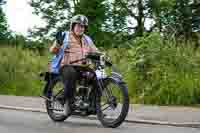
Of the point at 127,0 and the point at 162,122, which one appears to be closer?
the point at 162,122

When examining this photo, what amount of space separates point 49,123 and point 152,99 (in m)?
4.51

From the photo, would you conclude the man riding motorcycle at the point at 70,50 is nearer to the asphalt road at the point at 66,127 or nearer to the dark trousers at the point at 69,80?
the dark trousers at the point at 69,80

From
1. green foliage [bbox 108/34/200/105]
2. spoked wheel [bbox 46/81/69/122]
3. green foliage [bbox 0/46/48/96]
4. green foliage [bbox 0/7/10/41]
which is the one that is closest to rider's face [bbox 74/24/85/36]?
spoked wheel [bbox 46/81/69/122]

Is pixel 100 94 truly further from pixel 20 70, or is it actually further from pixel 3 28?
pixel 3 28

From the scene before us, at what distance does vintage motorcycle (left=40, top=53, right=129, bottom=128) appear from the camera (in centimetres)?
953

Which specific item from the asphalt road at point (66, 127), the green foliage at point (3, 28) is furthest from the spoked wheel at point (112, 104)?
the green foliage at point (3, 28)

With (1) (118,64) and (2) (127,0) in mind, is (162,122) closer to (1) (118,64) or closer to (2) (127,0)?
(1) (118,64)

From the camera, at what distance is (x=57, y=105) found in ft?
35.2

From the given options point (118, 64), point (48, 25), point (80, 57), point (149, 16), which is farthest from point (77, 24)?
point (48, 25)

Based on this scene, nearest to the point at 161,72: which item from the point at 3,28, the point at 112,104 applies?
the point at 112,104

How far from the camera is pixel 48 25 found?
59.4 m

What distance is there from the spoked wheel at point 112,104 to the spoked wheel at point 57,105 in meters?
0.81

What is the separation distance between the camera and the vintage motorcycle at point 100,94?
31.3ft

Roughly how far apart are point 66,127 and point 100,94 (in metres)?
0.72
